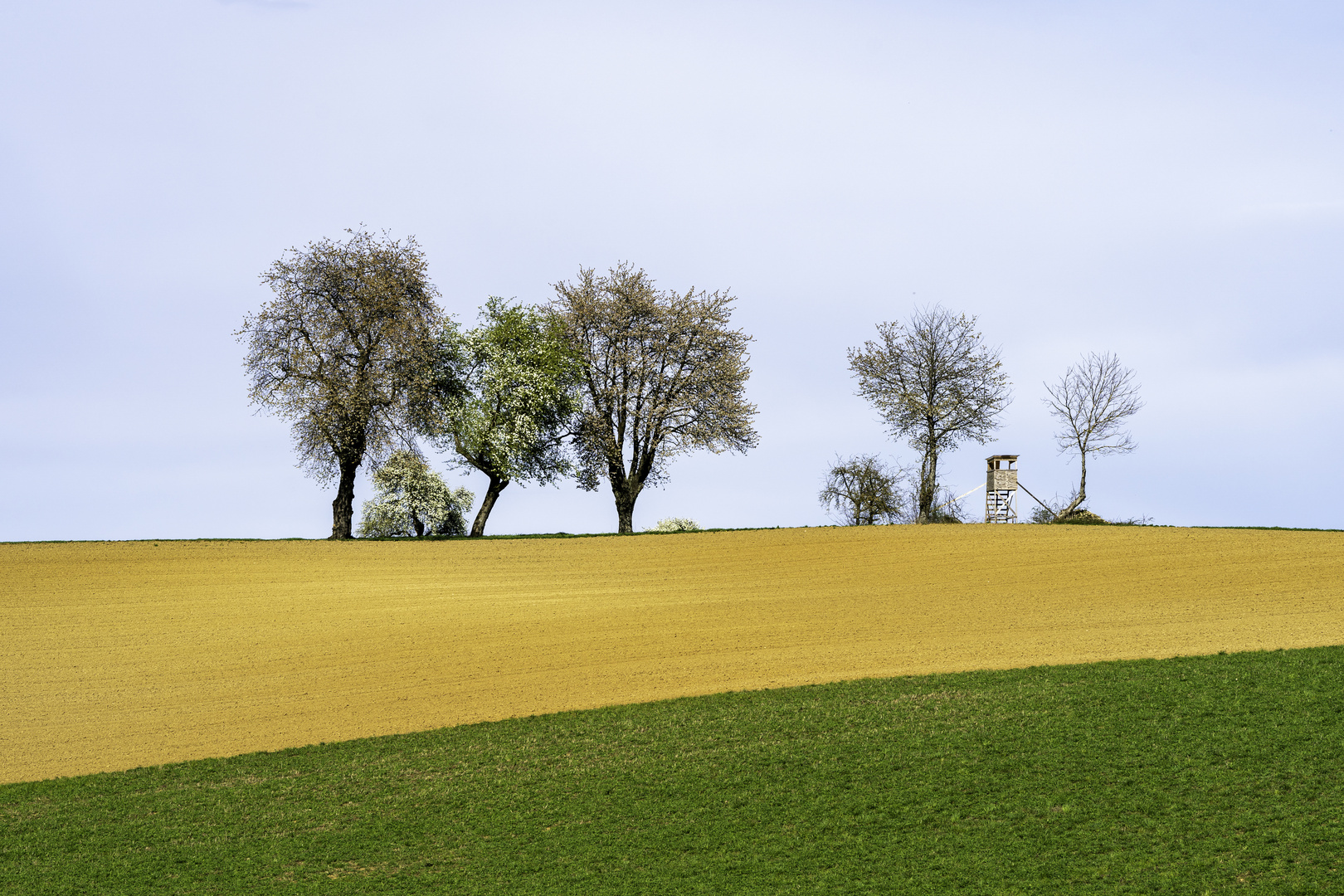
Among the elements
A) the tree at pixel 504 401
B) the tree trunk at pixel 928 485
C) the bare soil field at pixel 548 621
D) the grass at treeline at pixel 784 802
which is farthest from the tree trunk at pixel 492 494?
the grass at treeline at pixel 784 802

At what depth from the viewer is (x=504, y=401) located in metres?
38.7

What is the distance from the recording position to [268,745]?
1340 cm

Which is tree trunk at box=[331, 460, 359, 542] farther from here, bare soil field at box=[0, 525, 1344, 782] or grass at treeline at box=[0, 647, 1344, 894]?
grass at treeline at box=[0, 647, 1344, 894]

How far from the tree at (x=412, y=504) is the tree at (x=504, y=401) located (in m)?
4.79

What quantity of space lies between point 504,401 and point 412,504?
303 inches

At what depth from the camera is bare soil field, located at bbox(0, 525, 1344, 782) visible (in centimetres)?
1479

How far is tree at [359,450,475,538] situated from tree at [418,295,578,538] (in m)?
4.79

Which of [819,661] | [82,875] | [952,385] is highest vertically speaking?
[952,385]

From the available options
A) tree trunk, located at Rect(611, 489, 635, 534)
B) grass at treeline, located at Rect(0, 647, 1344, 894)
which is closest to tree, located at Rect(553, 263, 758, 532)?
tree trunk, located at Rect(611, 489, 635, 534)

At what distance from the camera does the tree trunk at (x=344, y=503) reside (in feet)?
115

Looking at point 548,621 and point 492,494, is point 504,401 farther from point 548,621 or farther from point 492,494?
point 548,621

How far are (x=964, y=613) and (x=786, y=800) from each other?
32.8 feet

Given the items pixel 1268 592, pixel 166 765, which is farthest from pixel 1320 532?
pixel 166 765

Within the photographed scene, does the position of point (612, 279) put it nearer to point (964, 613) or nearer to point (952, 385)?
point (952, 385)
